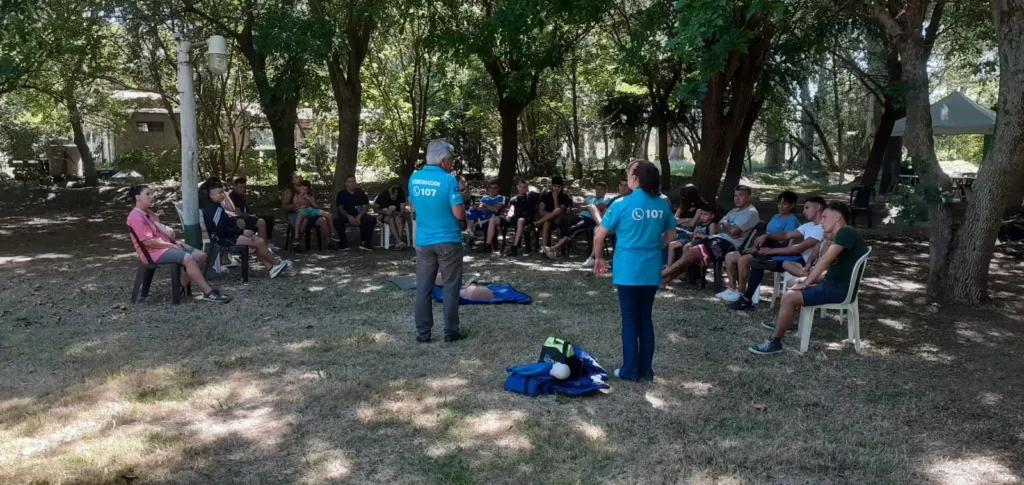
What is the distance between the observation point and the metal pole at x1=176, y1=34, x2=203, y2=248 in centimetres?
800

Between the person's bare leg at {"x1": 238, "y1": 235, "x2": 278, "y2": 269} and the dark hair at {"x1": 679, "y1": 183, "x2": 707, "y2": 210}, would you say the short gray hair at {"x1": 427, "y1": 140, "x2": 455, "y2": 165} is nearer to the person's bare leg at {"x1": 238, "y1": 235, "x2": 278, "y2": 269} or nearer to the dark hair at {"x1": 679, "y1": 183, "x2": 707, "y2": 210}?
the person's bare leg at {"x1": 238, "y1": 235, "x2": 278, "y2": 269}

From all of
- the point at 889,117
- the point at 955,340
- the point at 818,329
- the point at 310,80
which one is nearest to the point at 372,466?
the point at 818,329

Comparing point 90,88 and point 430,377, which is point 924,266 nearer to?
point 430,377

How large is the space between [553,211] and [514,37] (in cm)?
230

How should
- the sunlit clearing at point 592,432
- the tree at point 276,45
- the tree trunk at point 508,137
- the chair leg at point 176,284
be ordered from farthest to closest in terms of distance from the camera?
the tree trunk at point 508,137, the tree at point 276,45, the chair leg at point 176,284, the sunlit clearing at point 592,432

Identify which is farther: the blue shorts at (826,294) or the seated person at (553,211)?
the seated person at (553,211)

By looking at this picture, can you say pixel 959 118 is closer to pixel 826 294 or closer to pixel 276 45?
pixel 826 294

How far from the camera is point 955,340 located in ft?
20.0

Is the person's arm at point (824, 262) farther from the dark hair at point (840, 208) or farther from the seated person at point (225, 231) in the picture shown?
the seated person at point (225, 231)

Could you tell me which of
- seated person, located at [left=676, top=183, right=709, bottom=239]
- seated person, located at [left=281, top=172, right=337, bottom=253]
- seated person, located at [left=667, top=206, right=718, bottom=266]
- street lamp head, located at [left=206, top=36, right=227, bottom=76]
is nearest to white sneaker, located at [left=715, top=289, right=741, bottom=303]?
seated person, located at [left=667, top=206, right=718, bottom=266]

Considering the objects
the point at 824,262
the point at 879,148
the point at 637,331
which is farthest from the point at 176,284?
the point at 879,148

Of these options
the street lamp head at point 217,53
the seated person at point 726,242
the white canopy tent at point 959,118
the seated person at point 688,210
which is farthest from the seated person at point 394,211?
the white canopy tent at point 959,118

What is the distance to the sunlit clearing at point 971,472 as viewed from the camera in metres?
3.52

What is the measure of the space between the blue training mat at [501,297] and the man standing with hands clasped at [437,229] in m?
1.36
